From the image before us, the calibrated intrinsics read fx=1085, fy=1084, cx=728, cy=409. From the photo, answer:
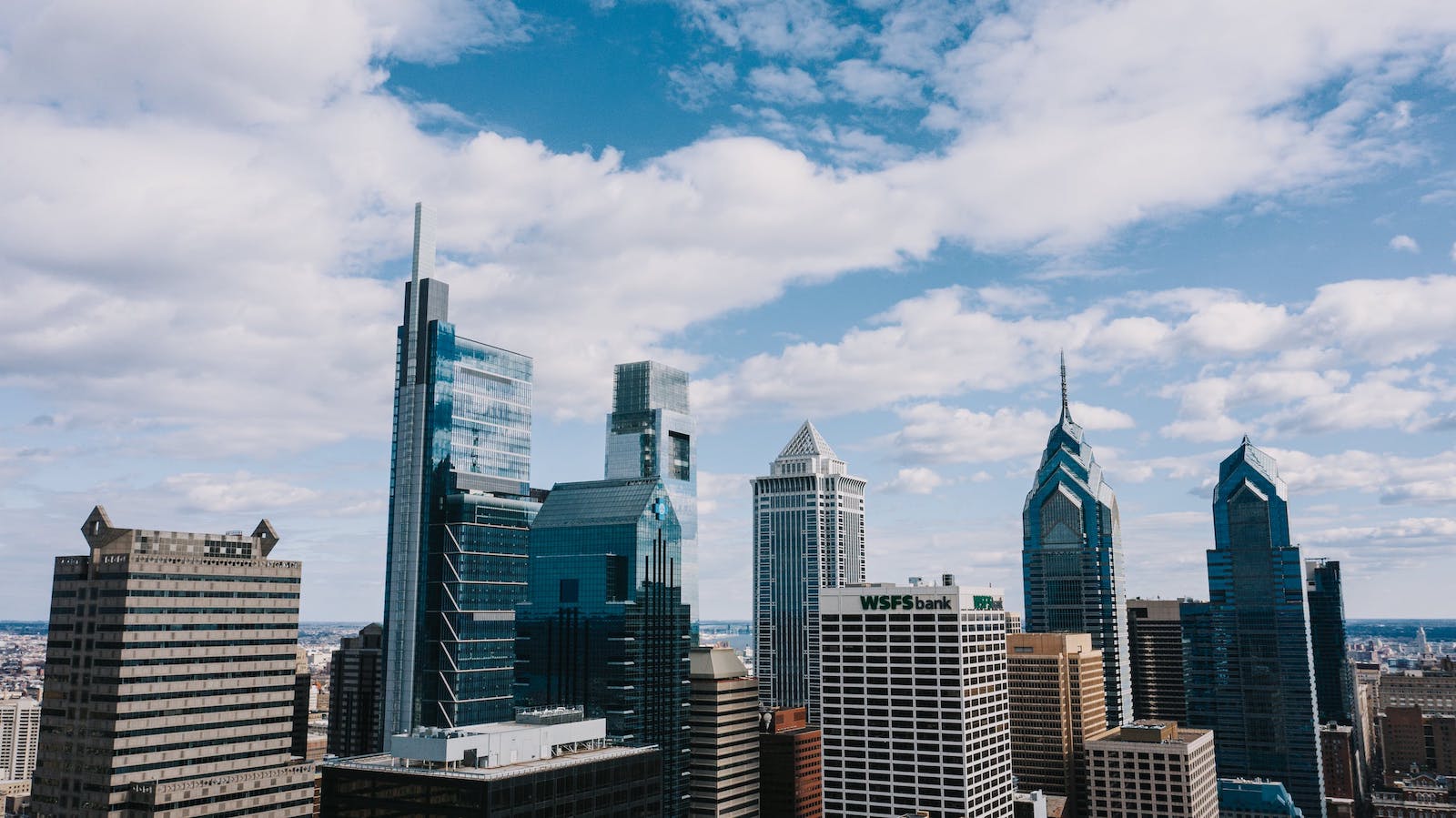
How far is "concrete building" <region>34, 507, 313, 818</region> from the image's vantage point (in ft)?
593

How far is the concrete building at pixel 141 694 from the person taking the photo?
181 meters

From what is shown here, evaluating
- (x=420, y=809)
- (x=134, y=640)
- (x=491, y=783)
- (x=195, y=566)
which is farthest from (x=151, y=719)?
(x=491, y=783)

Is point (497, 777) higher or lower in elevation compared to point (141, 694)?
lower

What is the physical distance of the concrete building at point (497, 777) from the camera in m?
146

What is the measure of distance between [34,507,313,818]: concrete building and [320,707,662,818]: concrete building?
4041 cm

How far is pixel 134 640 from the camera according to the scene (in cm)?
18562

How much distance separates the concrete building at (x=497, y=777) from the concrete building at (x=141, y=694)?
4041 cm

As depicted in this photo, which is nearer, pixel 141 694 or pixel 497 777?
pixel 497 777

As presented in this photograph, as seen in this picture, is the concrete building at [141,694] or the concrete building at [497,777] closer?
the concrete building at [497,777]

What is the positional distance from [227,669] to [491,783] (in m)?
82.9

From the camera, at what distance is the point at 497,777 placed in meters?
145

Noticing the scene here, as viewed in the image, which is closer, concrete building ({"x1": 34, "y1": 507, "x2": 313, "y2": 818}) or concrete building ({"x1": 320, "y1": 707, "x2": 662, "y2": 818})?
concrete building ({"x1": 320, "y1": 707, "x2": 662, "y2": 818})

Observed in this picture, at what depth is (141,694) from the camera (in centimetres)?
18488

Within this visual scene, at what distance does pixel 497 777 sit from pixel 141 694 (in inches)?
3139
